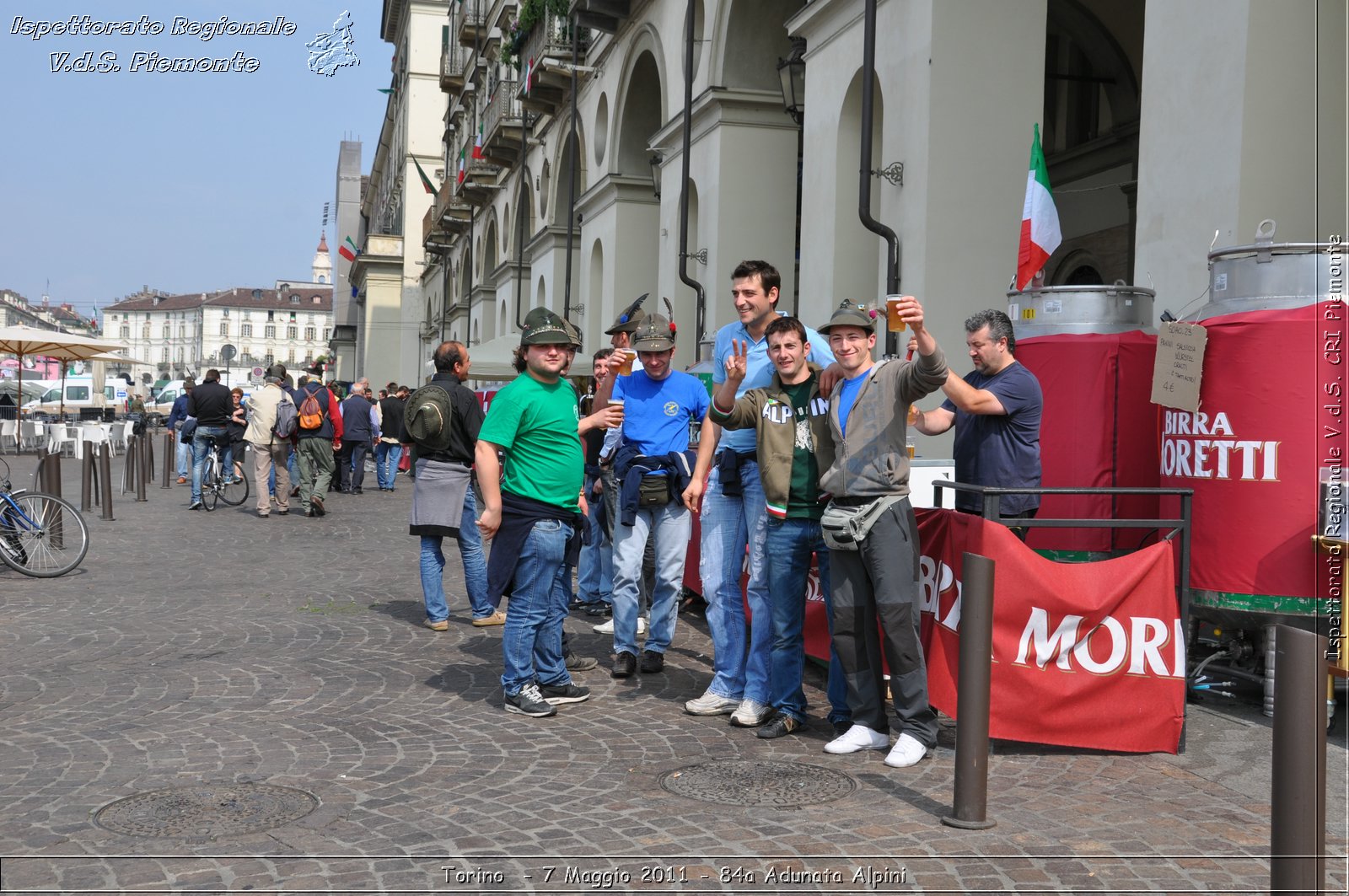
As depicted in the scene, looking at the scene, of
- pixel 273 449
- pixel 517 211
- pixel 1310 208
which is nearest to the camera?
pixel 1310 208

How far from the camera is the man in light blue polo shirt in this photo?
6.18 m

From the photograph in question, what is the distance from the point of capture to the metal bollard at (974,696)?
4.43 m

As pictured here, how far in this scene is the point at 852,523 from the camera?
17.9ft

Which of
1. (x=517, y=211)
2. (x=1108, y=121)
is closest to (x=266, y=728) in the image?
(x=1108, y=121)

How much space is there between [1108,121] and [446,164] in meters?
43.5

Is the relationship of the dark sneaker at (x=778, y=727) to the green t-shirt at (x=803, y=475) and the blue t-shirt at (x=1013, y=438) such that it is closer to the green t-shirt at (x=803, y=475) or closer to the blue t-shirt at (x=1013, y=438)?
the green t-shirt at (x=803, y=475)

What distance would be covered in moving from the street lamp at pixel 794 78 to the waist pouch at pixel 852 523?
11028 mm

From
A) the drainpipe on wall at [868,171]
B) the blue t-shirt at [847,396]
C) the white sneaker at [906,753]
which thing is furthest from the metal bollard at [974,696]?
the drainpipe on wall at [868,171]

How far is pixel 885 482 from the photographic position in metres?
5.51

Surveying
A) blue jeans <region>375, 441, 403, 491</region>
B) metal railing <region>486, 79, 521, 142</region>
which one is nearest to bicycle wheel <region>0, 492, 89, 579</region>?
blue jeans <region>375, 441, 403, 491</region>

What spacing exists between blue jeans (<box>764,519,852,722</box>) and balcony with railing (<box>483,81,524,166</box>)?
26.8 metres

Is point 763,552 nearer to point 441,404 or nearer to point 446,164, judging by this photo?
point 441,404

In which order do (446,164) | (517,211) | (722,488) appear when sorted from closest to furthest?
1. (722,488)
2. (517,211)
3. (446,164)

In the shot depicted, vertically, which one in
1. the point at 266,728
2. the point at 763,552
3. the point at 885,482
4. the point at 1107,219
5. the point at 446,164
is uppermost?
the point at 446,164
